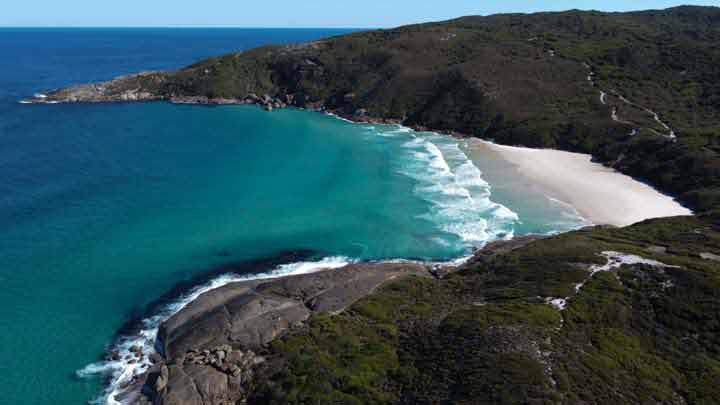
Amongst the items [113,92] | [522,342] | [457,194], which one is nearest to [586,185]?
[457,194]

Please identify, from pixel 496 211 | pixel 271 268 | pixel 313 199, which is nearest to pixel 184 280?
pixel 271 268

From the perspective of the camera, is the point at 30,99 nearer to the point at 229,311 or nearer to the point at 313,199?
the point at 313,199

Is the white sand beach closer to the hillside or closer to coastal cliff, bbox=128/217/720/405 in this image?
the hillside

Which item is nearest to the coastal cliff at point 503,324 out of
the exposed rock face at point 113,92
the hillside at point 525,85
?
the hillside at point 525,85

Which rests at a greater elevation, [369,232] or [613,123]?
[613,123]

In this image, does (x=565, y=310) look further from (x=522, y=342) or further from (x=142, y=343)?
(x=142, y=343)

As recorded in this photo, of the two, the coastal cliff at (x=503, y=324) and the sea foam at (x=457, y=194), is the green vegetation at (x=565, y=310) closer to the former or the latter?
the coastal cliff at (x=503, y=324)

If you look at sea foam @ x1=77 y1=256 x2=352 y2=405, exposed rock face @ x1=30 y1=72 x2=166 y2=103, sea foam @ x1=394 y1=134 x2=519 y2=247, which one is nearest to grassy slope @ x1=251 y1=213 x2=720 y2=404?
sea foam @ x1=77 y1=256 x2=352 y2=405
